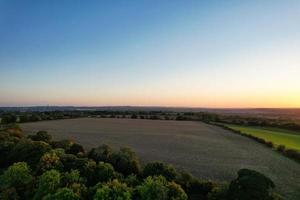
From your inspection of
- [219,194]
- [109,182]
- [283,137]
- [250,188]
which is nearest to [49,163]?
[109,182]

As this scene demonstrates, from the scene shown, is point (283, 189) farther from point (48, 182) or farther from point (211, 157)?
point (48, 182)

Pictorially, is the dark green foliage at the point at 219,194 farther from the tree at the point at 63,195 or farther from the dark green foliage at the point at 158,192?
the tree at the point at 63,195

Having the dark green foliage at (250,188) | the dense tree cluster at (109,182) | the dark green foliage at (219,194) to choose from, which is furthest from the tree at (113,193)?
the dark green foliage at (250,188)

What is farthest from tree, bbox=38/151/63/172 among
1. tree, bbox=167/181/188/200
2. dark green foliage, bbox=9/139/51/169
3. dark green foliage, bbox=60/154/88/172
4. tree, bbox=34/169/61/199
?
tree, bbox=167/181/188/200

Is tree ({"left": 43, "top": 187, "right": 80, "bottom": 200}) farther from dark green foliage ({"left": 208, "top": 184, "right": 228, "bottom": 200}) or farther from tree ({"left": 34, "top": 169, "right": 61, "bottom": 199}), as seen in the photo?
dark green foliage ({"left": 208, "top": 184, "right": 228, "bottom": 200})

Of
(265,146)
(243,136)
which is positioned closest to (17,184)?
(265,146)

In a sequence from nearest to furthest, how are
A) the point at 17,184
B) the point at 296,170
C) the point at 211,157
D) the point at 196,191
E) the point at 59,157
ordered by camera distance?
the point at 17,184, the point at 196,191, the point at 59,157, the point at 296,170, the point at 211,157

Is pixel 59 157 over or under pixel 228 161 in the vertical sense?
over
